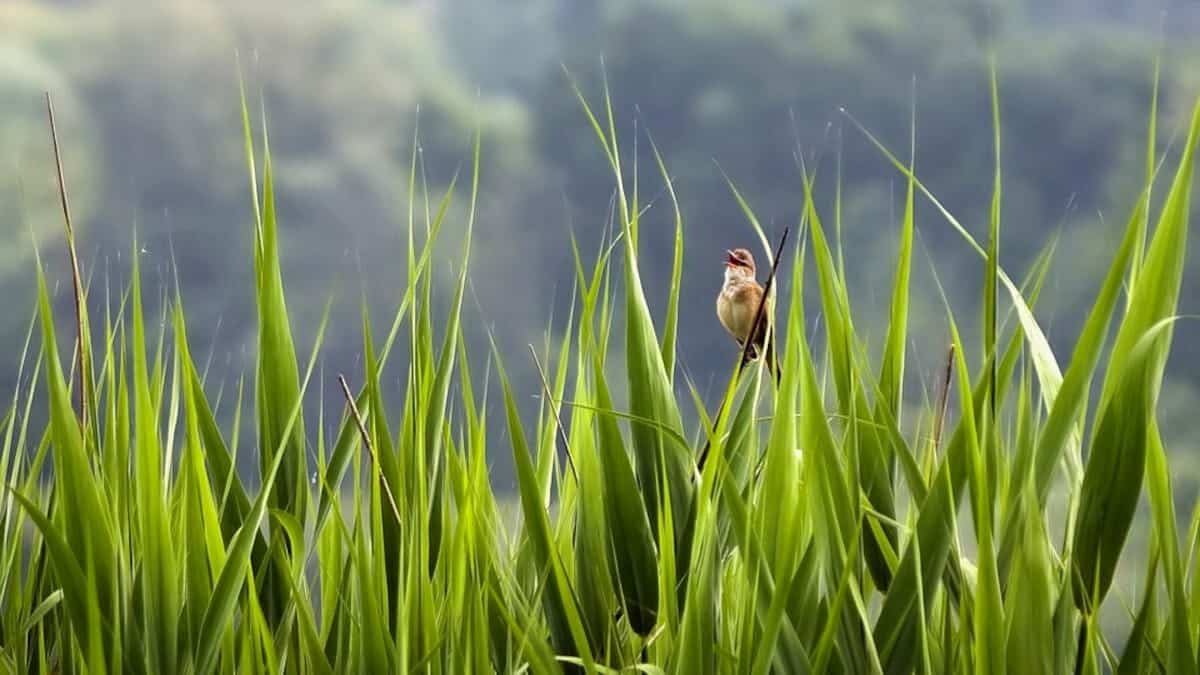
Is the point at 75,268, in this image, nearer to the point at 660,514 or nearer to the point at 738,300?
the point at 660,514

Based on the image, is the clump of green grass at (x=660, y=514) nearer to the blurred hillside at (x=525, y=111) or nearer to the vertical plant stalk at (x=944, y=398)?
the vertical plant stalk at (x=944, y=398)

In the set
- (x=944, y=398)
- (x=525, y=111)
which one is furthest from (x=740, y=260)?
(x=525, y=111)

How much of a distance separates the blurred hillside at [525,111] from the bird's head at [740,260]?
23.5ft

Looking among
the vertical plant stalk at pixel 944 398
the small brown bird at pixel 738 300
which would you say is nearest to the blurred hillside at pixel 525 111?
the small brown bird at pixel 738 300

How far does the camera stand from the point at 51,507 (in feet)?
2.91

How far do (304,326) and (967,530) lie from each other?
10263mm

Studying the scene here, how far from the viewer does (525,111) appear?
12.6 meters

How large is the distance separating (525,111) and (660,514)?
12.1 m

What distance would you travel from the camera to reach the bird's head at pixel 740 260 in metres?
1.27

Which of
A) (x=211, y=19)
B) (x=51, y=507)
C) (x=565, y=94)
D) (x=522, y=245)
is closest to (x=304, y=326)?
(x=522, y=245)

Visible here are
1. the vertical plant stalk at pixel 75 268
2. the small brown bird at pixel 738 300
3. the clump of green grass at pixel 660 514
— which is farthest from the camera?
the small brown bird at pixel 738 300

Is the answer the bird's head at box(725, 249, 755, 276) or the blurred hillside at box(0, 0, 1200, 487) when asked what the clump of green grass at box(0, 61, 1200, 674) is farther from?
the blurred hillside at box(0, 0, 1200, 487)

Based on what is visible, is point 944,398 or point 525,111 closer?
point 944,398

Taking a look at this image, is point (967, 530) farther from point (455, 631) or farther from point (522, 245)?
point (522, 245)
